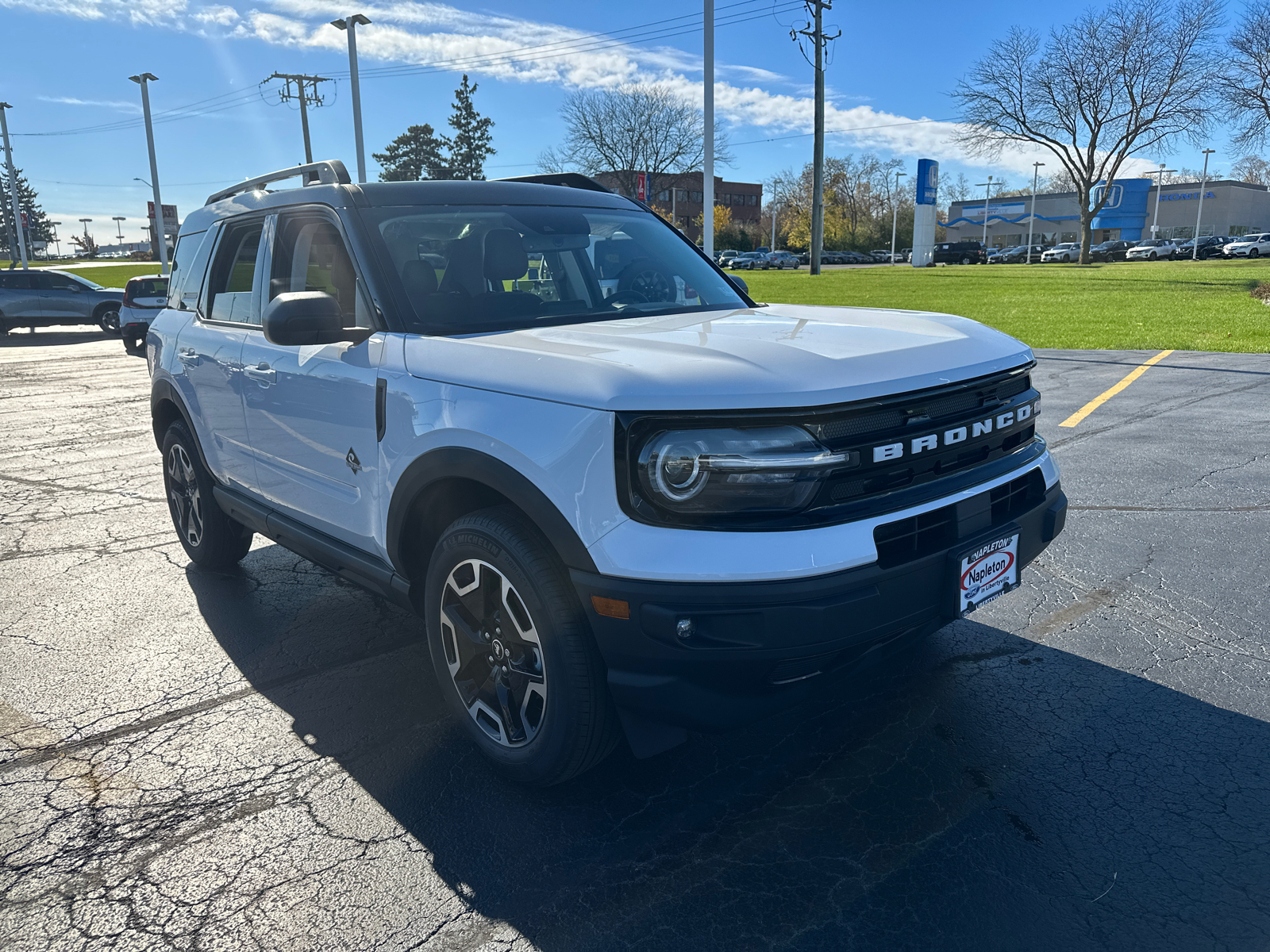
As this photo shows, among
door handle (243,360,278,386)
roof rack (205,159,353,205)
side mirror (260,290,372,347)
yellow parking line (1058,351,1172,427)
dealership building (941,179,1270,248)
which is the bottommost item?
yellow parking line (1058,351,1172,427)

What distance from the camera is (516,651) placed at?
9.32ft

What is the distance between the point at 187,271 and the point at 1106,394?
8.77 metres

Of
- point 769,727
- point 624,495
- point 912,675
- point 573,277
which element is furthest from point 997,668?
point 573,277

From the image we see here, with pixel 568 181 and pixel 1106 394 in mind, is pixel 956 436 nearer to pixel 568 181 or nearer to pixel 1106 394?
pixel 568 181

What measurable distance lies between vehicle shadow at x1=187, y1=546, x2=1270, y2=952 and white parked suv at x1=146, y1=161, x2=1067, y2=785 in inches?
10.4

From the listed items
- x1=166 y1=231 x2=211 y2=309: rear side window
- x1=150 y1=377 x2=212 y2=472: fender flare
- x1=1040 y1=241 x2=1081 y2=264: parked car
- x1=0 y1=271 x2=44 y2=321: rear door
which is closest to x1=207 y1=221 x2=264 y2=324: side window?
x1=166 y1=231 x2=211 y2=309: rear side window

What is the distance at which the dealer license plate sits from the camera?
8.75 feet

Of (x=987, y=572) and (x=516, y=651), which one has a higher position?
(x=987, y=572)

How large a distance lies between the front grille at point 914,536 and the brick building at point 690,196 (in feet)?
181

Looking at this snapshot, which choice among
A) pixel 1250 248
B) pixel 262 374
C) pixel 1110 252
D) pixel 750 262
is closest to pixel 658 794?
pixel 262 374

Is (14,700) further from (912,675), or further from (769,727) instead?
(912,675)

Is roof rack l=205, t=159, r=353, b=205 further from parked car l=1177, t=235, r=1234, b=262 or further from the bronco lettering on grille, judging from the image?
parked car l=1177, t=235, r=1234, b=262

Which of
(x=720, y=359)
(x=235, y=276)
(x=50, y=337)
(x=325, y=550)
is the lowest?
(x=50, y=337)

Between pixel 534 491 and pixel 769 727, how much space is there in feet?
4.49
